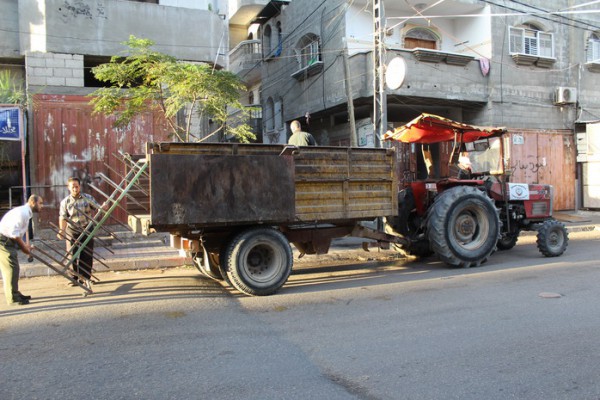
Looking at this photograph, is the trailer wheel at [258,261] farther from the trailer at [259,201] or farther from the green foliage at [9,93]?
the green foliage at [9,93]

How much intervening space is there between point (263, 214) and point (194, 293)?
1525 millimetres

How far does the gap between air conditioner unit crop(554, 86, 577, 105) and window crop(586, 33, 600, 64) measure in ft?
6.05

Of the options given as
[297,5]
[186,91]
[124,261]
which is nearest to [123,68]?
[186,91]

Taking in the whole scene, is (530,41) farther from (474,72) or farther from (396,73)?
(396,73)

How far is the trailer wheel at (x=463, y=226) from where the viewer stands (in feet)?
26.8

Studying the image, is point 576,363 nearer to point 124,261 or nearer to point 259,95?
point 124,261

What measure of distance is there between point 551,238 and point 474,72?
28.2 feet

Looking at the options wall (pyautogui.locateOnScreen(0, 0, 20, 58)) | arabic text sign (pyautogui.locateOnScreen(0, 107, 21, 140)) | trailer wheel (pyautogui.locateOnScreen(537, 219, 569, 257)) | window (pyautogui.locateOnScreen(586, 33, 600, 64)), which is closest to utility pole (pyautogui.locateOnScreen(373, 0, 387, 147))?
trailer wheel (pyautogui.locateOnScreen(537, 219, 569, 257))

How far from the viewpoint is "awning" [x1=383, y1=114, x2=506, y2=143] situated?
861cm

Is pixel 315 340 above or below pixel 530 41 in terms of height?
below

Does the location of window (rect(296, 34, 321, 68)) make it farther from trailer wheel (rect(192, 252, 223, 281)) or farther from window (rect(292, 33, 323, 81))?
trailer wheel (rect(192, 252, 223, 281))

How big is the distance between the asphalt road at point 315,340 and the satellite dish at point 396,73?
16.3 ft

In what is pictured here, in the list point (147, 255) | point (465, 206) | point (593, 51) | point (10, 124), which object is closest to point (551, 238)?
point (465, 206)

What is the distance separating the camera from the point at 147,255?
1002 centimetres
